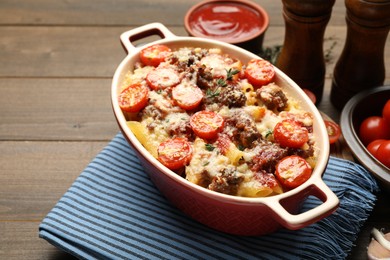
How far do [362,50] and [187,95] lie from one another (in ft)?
2.96

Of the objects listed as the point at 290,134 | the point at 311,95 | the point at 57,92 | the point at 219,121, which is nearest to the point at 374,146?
the point at 311,95

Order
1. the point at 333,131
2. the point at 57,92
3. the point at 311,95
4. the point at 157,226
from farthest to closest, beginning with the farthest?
the point at 57,92 → the point at 311,95 → the point at 333,131 → the point at 157,226

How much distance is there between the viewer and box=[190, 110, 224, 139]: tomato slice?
78.4 inches

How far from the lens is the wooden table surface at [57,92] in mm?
2283

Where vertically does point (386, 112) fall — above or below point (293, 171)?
below

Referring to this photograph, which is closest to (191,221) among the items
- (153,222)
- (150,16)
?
(153,222)

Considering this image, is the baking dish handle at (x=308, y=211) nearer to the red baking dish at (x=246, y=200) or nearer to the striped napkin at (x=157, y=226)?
the red baking dish at (x=246, y=200)

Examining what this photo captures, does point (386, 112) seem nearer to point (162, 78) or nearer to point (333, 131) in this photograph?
point (333, 131)

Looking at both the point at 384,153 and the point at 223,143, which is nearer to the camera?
the point at 223,143

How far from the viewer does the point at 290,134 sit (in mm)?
1964

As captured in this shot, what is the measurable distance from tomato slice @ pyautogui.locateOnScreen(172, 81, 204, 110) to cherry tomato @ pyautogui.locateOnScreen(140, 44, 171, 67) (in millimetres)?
194

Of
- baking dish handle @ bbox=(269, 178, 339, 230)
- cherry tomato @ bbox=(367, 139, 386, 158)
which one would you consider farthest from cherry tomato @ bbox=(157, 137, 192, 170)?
cherry tomato @ bbox=(367, 139, 386, 158)

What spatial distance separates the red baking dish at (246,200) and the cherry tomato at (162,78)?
Answer: 0.13 meters

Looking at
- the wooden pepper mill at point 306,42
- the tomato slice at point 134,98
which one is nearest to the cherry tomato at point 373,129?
the wooden pepper mill at point 306,42
